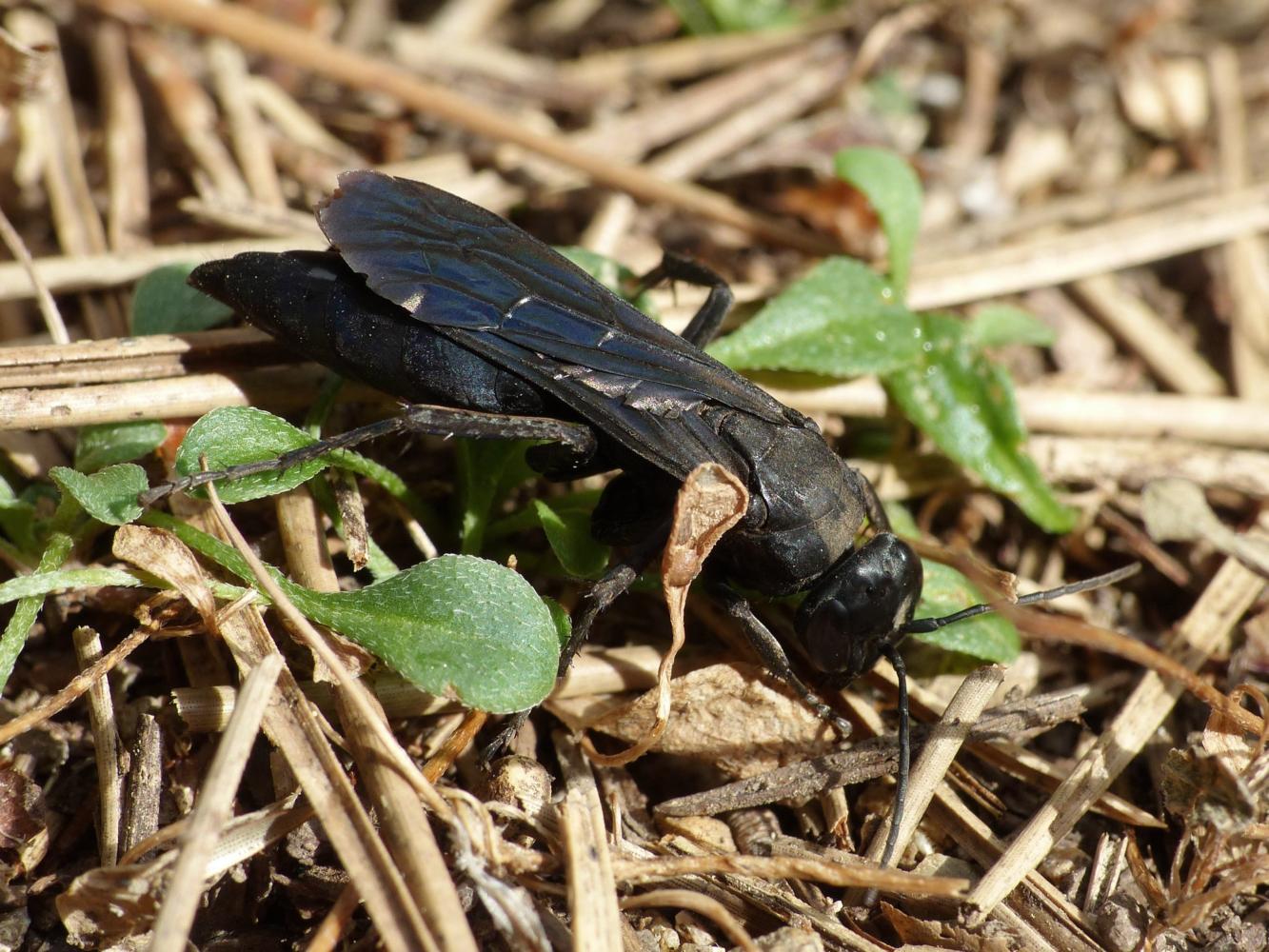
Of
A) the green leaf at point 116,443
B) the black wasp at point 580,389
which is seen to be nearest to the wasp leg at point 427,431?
the black wasp at point 580,389

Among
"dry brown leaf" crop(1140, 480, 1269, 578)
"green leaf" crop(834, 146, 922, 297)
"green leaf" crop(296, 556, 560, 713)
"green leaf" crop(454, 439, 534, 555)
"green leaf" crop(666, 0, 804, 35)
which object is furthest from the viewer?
"green leaf" crop(666, 0, 804, 35)

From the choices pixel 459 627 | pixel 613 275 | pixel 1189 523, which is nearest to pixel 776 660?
pixel 459 627

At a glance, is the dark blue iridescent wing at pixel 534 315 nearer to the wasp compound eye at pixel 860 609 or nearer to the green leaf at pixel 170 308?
the wasp compound eye at pixel 860 609

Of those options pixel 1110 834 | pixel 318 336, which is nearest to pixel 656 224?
pixel 318 336

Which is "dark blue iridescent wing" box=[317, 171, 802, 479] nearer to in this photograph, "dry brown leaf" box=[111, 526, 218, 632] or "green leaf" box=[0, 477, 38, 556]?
"dry brown leaf" box=[111, 526, 218, 632]

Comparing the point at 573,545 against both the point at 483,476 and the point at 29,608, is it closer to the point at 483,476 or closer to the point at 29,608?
the point at 483,476

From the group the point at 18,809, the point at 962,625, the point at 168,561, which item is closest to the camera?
the point at 18,809

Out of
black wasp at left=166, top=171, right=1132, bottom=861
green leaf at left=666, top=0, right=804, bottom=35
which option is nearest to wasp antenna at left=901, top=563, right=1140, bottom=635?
black wasp at left=166, top=171, right=1132, bottom=861
